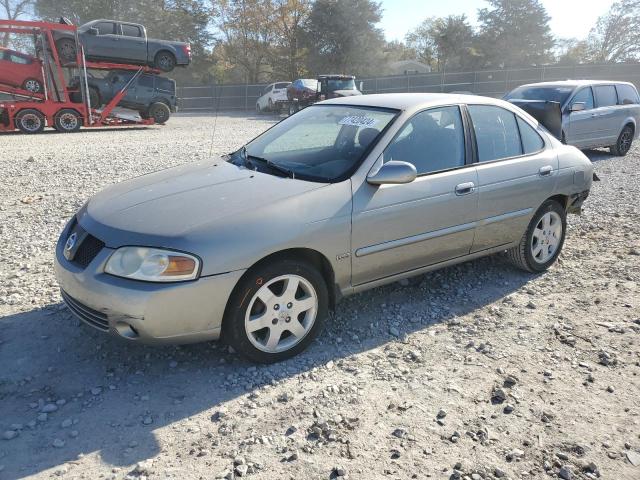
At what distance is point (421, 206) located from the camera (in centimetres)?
377

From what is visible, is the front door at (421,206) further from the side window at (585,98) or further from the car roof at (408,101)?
the side window at (585,98)

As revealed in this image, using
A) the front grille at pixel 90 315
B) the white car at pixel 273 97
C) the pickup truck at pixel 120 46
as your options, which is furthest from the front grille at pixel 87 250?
the white car at pixel 273 97

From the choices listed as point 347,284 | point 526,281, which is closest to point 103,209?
point 347,284

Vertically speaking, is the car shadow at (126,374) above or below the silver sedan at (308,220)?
below

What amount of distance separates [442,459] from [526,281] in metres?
2.65

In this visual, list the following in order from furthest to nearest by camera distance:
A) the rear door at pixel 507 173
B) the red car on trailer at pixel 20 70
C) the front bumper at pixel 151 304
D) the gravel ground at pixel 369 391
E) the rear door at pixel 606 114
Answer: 1. the red car on trailer at pixel 20 70
2. the rear door at pixel 606 114
3. the rear door at pixel 507 173
4. the front bumper at pixel 151 304
5. the gravel ground at pixel 369 391

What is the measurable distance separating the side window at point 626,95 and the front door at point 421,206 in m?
9.58

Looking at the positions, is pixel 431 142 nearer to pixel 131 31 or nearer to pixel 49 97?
pixel 49 97

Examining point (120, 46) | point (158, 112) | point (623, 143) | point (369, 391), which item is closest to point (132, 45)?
point (120, 46)

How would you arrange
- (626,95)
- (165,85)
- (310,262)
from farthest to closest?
(165,85)
(626,95)
(310,262)

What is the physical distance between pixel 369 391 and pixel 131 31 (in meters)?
18.8

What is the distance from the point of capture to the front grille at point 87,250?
3.09 m

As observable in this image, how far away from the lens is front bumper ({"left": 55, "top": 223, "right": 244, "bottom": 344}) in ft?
9.36

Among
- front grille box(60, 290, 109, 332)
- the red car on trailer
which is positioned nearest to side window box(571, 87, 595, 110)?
front grille box(60, 290, 109, 332)
